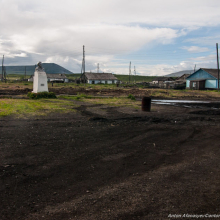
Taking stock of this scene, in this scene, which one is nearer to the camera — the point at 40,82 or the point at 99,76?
the point at 40,82

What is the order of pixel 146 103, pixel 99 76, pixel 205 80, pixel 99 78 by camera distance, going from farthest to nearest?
1. pixel 99 76
2. pixel 99 78
3. pixel 205 80
4. pixel 146 103

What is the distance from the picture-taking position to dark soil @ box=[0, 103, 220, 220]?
3289 millimetres

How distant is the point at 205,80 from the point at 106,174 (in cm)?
5022

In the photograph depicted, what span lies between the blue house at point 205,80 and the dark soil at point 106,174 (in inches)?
1705

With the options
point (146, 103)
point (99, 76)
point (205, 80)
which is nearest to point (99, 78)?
point (99, 76)

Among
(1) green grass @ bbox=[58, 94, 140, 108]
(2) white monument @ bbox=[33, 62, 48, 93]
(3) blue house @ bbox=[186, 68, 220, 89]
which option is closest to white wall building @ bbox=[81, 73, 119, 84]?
(3) blue house @ bbox=[186, 68, 220, 89]

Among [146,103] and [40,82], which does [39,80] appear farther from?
[146,103]

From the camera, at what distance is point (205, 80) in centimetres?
4938

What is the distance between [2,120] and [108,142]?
17.9 feet

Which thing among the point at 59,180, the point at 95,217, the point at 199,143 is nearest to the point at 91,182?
the point at 59,180

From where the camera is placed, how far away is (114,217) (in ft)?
10.1

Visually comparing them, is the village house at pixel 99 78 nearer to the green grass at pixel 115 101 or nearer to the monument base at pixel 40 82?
the monument base at pixel 40 82

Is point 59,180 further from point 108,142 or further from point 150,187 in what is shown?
point 108,142

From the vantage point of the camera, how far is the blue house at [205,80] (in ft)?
153
